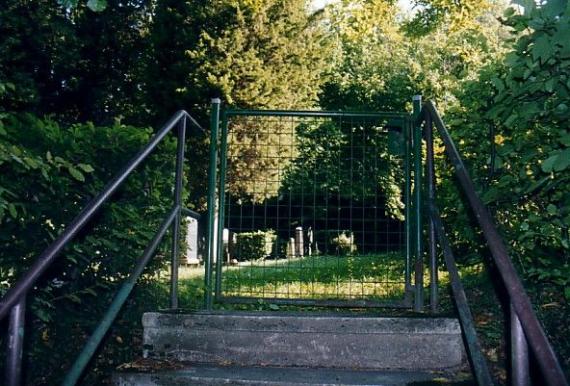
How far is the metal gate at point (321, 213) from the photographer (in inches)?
169

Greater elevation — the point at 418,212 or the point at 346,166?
the point at 346,166

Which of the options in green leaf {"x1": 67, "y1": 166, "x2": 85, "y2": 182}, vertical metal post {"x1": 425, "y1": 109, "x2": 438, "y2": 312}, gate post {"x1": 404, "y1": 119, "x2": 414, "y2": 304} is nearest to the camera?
green leaf {"x1": 67, "y1": 166, "x2": 85, "y2": 182}

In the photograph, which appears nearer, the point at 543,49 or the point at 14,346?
the point at 14,346

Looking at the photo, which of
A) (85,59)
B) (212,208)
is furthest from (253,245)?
(85,59)

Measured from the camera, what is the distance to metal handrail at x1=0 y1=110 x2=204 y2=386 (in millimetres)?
1641

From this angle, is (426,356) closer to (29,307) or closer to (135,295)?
(135,295)

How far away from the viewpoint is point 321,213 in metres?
4.54

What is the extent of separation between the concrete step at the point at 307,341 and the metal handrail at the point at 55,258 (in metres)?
0.41

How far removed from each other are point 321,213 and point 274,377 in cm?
207

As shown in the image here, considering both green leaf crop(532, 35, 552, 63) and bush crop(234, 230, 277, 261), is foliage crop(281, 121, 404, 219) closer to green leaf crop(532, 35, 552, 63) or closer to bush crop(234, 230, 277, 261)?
bush crop(234, 230, 277, 261)

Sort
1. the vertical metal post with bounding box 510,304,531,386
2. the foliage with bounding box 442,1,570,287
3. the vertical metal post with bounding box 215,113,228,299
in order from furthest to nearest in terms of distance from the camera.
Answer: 1. the vertical metal post with bounding box 215,113,228,299
2. the foliage with bounding box 442,1,570,287
3. the vertical metal post with bounding box 510,304,531,386

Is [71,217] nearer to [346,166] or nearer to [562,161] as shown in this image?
[346,166]

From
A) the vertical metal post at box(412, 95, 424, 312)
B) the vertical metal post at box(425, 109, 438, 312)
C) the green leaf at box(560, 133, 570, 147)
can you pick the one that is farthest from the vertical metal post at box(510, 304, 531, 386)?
the vertical metal post at box(412, 95, 424, 312)

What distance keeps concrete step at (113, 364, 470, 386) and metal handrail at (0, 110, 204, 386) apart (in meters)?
0.47
